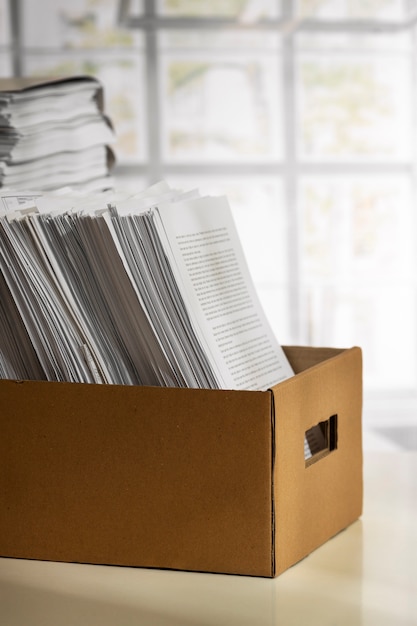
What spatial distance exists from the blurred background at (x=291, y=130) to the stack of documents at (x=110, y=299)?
148 inches

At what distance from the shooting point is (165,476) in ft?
2.33

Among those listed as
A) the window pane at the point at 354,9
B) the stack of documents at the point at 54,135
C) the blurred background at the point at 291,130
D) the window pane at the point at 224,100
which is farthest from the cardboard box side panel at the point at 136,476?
the window pane at the point at 354,9

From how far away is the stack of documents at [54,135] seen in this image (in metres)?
1.17

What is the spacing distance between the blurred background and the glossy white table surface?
3.73 m

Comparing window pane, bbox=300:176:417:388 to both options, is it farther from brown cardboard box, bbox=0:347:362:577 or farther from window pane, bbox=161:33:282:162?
brown cardboard box, bbox=0:347:362:577

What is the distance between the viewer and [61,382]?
0.74 meters

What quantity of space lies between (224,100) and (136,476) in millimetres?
4041

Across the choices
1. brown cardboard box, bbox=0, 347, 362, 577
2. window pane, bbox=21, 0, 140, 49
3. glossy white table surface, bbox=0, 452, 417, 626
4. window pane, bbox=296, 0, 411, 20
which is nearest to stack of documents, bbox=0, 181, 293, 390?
brown cardboard box, bbox=0, 347, 362, 577

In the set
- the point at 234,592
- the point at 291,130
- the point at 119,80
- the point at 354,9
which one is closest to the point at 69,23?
the point at 119,80

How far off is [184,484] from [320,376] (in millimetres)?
162

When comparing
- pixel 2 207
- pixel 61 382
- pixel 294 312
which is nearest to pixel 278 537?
pixel 61 382

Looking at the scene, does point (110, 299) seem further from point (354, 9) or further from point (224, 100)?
point (354, 9)

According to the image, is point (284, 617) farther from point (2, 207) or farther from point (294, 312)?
point (294, 312)

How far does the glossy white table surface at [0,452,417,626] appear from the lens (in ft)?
2.03
